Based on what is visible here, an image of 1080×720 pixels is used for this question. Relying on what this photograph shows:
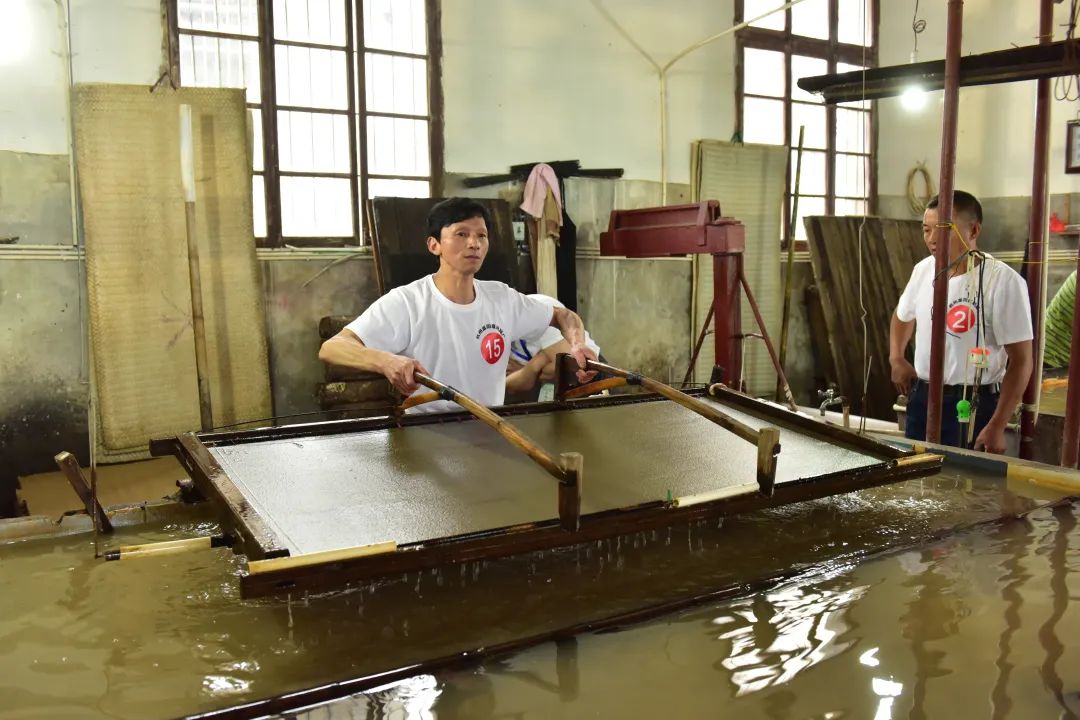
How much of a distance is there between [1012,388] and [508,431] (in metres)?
2.59

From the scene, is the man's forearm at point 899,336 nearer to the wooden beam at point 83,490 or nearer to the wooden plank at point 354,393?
the wooden plank at point 354,393

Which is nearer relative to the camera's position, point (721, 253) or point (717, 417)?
point (717, 417)

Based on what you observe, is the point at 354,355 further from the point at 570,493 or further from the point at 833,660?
the point at 833,660

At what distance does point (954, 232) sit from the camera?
3.63m

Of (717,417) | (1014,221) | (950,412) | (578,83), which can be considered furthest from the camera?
(1014,221)

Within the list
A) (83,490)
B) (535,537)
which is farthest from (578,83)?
(535,537)

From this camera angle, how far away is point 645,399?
10.8ft

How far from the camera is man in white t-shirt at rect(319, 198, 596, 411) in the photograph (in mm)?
3232

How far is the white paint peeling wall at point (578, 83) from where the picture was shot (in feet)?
20.9

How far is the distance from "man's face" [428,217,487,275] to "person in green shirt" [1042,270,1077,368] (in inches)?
172

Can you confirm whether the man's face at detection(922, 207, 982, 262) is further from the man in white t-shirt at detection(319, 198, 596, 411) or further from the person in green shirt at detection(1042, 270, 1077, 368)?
the person in green shirt at detection(1042, 270, 1077, 368)

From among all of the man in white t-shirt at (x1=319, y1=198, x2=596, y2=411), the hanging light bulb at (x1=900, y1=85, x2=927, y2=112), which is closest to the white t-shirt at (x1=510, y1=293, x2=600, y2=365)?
the man in white t-shirt at (x1=319, y1=198, x2=596, y2=411)

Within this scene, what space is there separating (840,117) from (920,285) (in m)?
5.10

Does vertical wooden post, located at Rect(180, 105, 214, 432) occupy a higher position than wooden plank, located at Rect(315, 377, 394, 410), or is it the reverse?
vertical wooden post, located at Rect(180, 105, 214, 432)
